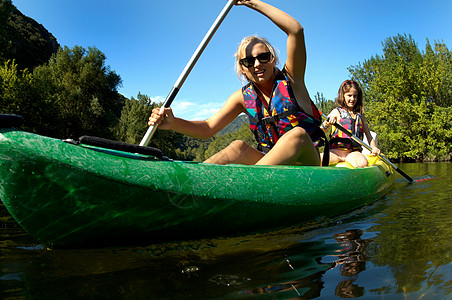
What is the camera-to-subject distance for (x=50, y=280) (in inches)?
52.4

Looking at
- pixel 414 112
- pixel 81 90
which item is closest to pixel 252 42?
pixel 414 112

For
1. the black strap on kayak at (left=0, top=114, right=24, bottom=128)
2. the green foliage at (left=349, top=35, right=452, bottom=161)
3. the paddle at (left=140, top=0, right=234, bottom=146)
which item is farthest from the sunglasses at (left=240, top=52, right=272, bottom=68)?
the green foliage at (left=349, top=35, right=452, bottom=161)

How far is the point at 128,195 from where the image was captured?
156 centimetres

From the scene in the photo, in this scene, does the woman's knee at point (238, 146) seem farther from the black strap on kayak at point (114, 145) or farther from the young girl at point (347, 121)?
the young girl at point (347, 121)

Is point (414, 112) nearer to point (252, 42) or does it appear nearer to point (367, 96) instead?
point (367, 96)

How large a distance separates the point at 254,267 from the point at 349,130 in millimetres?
3887

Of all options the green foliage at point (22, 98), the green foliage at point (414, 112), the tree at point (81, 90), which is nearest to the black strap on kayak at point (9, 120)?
the green foliage at point (414, 112)

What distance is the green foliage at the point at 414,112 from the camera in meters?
17.3

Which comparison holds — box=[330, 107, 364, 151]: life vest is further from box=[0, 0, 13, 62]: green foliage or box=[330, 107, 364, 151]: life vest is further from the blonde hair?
box=[0, 0, 13, 62]: green foliage

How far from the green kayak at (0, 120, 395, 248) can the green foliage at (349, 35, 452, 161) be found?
18166 millimetres

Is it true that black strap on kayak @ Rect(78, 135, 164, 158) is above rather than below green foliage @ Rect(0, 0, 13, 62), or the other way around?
below

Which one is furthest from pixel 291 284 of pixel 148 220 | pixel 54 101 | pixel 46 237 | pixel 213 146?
pixel 213 146

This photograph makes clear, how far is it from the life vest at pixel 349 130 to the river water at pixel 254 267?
8.87 feet

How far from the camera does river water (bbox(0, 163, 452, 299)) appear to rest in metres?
1.18
